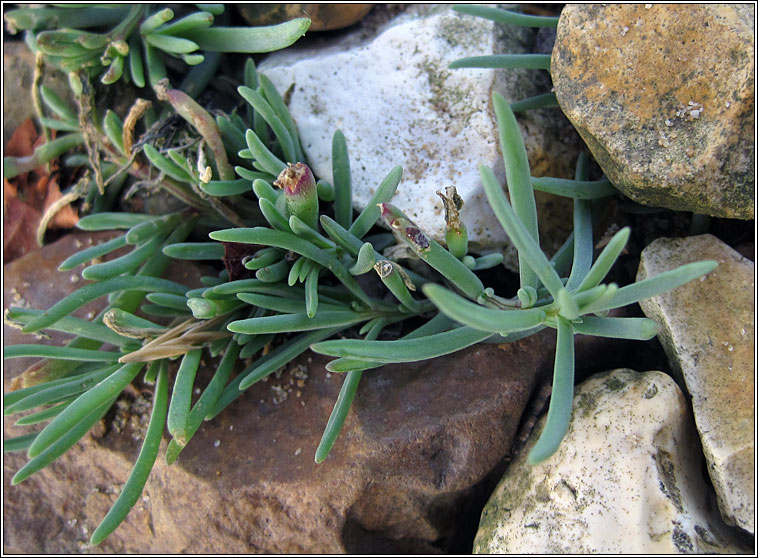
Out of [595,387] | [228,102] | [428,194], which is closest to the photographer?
[595,387]

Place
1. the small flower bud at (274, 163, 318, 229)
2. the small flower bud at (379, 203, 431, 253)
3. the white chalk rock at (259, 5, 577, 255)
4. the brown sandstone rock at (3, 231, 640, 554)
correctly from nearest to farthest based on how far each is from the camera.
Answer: the small flower bud at (379, 203, 431, 253), the small flower bud at (274, 163, 318, 229), the brown sandstone rock at (3, 231, 640, 554), the white chalk rock at (259, 5, 577, 255)

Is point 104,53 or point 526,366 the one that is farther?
point 104,53

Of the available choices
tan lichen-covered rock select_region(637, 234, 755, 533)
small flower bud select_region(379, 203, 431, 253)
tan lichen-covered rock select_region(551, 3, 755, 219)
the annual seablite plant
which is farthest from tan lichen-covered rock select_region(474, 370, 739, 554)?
small flower bud select_region(379, 203, 431, 253)

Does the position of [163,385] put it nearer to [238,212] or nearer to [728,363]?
[238,212]

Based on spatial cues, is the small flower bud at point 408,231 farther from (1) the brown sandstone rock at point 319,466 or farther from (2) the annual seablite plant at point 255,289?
(1) the brown sandstone rock at point 319,466

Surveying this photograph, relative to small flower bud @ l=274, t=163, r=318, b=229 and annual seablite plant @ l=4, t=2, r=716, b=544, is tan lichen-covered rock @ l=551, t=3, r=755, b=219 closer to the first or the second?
annual seablite plant @ l=4, t=2, r=716, b=544

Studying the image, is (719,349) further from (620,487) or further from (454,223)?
(454,223)

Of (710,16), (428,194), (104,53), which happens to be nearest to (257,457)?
(428,194)
